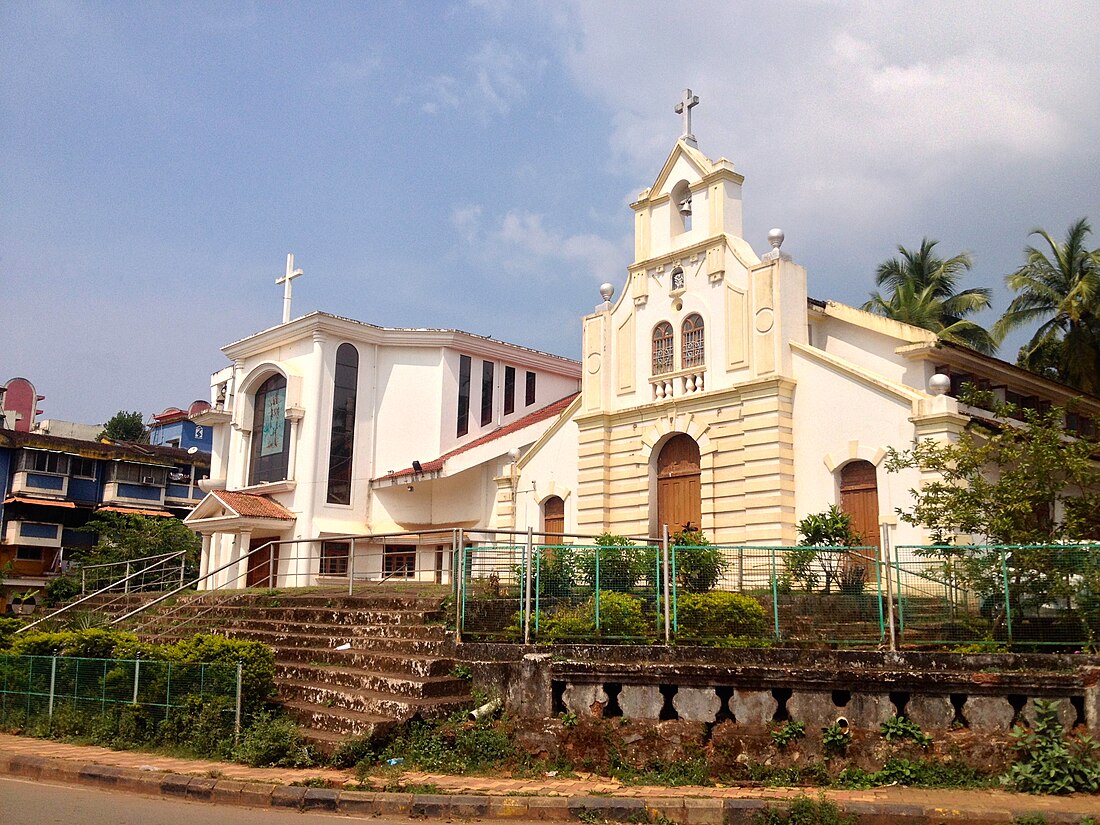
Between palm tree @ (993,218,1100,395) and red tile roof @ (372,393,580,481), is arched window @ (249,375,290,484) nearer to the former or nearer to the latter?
red tile roof @ (372,393,580,481)

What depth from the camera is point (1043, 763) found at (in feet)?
32.1

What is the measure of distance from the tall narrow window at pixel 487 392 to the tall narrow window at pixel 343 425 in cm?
421

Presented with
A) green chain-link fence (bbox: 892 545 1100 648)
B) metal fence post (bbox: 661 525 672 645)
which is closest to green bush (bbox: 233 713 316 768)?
metal fence post (bbox: 661 525 672 645)

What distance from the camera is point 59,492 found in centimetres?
4275

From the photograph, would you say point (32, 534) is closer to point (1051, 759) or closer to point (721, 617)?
point (721, 617)

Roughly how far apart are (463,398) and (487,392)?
3.68 feet

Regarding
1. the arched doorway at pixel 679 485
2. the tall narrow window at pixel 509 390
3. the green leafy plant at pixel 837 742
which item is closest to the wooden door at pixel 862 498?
the arched doorway at pixel 679 485

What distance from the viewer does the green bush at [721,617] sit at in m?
12.4

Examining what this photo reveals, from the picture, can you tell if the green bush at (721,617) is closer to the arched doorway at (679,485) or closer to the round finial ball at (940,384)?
the round finial ball at (940,384)

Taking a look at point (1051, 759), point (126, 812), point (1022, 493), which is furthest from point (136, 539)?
point (1051, 759)

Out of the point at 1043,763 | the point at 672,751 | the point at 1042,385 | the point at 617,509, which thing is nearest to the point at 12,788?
the point at 672,751

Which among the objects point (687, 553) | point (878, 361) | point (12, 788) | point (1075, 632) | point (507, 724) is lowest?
point (12, 788)

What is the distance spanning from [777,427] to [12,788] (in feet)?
47.2

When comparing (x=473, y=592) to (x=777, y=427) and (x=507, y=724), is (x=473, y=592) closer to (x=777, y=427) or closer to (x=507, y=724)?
(x=507, y=724)
